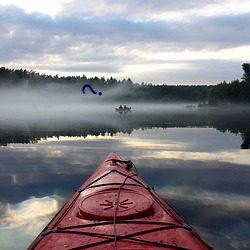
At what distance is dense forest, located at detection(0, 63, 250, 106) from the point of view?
107 metres

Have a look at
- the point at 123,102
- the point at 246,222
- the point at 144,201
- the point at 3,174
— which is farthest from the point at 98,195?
the point at 123,102

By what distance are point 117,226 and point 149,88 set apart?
191 m

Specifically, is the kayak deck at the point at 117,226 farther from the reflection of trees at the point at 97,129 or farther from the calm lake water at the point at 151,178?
the reflection of trees at the point at 97,129

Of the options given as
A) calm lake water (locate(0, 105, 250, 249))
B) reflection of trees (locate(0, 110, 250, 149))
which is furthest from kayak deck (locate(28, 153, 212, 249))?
reflection of trees (locate(0, 110, 250, 149))

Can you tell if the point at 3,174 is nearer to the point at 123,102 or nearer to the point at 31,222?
the point at 31,222

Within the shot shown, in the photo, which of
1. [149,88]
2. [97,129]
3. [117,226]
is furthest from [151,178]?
[149,88]

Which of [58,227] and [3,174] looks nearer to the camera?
[58,227]

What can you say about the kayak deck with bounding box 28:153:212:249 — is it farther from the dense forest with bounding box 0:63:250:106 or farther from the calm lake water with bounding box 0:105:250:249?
the dense forest with bounding box 0:63:250:106

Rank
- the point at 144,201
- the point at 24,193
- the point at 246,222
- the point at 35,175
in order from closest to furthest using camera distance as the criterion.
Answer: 1. the point at 144,201
2. the point at 246,222
3. the point at 24,193
4. the point at 35,175

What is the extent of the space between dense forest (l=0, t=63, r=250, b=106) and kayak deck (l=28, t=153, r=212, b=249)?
345 feet

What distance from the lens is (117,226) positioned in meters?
4.91

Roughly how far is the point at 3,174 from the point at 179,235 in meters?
9.24

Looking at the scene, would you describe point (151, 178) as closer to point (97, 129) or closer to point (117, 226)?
point (117, 226)

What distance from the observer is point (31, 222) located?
7305 millimetres
